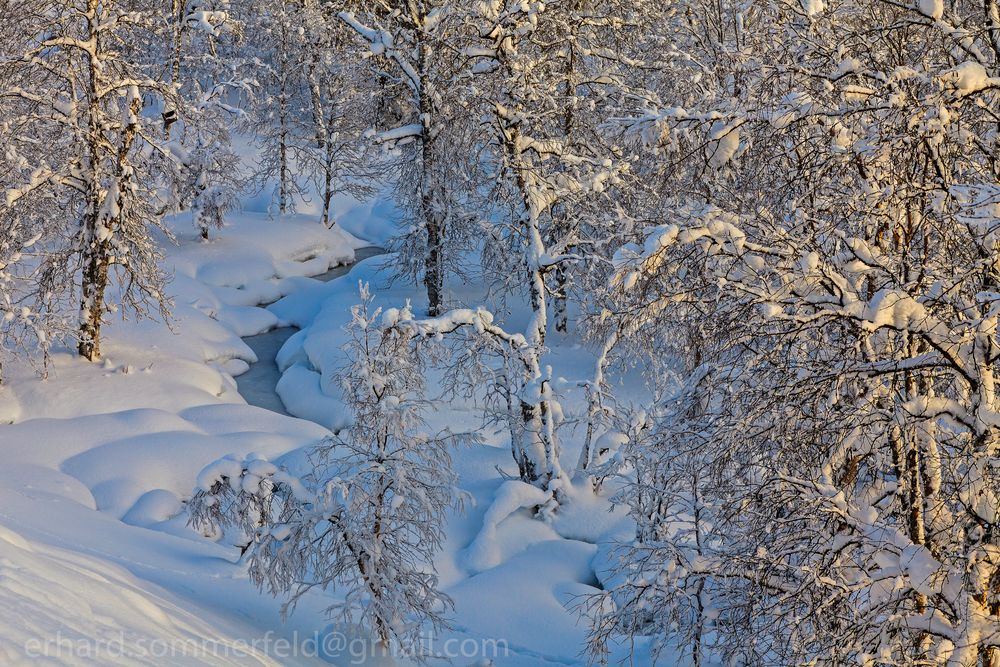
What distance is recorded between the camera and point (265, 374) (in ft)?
78.4

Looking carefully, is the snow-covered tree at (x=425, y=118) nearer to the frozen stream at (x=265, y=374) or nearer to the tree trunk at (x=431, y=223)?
the tree trunk at (x=431, y=223)

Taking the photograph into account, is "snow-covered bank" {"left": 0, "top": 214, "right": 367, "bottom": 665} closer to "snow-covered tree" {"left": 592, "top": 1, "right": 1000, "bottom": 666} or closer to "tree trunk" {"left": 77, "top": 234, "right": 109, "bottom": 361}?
"tree trunk" {"left": 77, "top": 234, "right": 109, "bottom": 361}

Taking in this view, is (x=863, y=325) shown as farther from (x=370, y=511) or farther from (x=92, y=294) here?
(x=92, y=294)

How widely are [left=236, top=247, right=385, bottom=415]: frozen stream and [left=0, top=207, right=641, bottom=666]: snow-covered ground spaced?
0.27 m

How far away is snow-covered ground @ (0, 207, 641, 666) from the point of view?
27.1 ft

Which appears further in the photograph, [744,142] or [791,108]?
[744,142]

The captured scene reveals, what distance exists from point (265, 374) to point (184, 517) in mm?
8599

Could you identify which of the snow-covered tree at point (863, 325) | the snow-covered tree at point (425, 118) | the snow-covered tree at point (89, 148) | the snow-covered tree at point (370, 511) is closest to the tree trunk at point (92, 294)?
the snow-covered tree at point (89, 148)

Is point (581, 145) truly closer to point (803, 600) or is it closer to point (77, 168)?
point (77, 168)

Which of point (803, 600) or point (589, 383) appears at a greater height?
point (803, 600)

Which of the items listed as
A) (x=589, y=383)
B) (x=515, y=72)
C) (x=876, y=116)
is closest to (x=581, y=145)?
(x=515, y=72)

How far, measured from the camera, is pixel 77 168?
1959 cm

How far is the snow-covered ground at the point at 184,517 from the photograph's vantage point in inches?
325

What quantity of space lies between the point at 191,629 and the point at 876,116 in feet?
22.8
